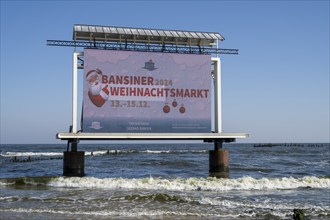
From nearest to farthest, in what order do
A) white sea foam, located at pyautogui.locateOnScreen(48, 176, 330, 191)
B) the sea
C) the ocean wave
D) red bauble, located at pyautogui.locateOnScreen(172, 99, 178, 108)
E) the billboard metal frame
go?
the ocean wave < the sea < white sea foam, located at pyautogui.locateOnScreen(48, 176, 330, 191) < the billboard metal frame < red bauble, located at pyautogui.locateOnScreen(172, 99, 178, 108)

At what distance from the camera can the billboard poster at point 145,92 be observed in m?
25.2

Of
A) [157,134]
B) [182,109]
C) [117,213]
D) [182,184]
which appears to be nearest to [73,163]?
Answer: [157,134]

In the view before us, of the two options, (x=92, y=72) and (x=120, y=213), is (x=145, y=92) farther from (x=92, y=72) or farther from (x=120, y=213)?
(x=120, y=213)

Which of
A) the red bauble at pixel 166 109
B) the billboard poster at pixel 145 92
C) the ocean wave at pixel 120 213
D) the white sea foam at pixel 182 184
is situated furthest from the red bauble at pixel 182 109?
the ocean wave at pixel 120 213

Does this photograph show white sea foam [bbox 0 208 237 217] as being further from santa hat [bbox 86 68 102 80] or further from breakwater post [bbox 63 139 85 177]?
santa hat [bbox 86 68 102 80]

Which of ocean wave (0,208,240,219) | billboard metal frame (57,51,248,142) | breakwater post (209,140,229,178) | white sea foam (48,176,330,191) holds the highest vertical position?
billboard metal frame (57,51,248,142)

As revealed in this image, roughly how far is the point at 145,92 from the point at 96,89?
121 inches

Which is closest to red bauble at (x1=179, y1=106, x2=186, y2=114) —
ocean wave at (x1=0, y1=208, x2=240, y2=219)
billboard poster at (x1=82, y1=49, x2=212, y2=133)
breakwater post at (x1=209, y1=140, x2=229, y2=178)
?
billboard poster at (x1=82, y1=49, x2=212, y2=133)

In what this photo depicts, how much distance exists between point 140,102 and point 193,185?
20.8 feet

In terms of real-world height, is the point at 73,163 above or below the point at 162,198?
above

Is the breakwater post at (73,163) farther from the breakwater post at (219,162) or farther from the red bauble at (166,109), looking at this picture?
the breakwater post at (219,162)

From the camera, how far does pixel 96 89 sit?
82.7ft

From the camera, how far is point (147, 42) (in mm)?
26766

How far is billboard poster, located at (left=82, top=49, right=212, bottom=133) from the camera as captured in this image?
25156 millimetres
